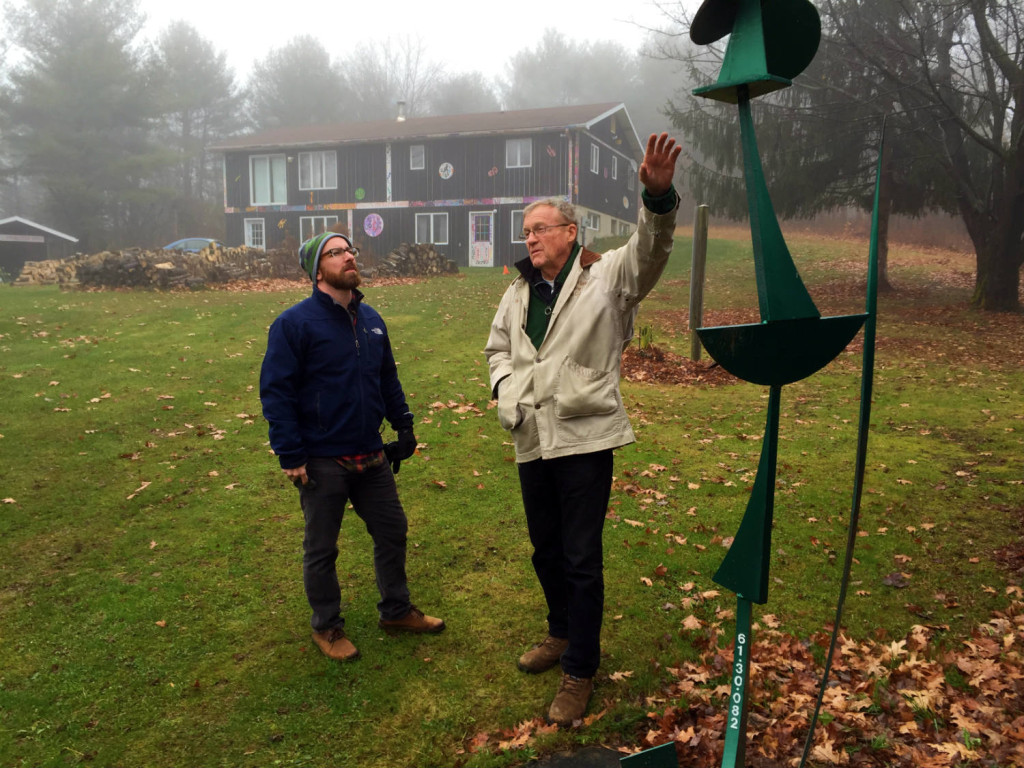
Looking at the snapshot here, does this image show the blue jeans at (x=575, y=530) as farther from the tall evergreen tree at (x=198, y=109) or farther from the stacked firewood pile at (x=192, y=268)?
the tall evergreen tree at (x=198, y=109)

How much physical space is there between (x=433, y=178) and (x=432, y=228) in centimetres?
213

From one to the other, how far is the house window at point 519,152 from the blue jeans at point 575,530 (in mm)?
28927

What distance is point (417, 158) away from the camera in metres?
32.4

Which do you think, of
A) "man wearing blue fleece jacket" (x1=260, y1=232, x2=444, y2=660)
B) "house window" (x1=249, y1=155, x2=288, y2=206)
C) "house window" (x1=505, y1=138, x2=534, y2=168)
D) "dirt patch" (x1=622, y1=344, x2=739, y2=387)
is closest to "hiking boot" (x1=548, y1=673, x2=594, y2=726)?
"man wearing blue fleece jacket" (x1=260, y1=232, x2=444, y2=660)

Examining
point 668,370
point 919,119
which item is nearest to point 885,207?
point 919,119

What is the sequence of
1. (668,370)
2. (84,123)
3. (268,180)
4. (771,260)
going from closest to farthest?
(771,260), (668,370), (268,180), (84,123)

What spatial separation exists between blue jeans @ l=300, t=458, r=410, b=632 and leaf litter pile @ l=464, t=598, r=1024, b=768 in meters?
1.11

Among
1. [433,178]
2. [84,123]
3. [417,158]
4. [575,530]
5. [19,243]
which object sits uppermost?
[84,123]

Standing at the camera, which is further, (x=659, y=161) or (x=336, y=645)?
(x=336, y=645)

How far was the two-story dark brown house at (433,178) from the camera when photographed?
30797 millimetres

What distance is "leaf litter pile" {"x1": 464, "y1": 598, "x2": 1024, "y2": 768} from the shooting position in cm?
322

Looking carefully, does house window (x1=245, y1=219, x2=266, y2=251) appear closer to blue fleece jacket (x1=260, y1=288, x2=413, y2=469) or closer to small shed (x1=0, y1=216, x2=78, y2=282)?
small shed (x1=0, y1=216, x2=78, y2=282)

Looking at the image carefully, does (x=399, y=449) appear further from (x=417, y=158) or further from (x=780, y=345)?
(x=417, y=158)

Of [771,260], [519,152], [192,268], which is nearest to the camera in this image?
[771,260]
